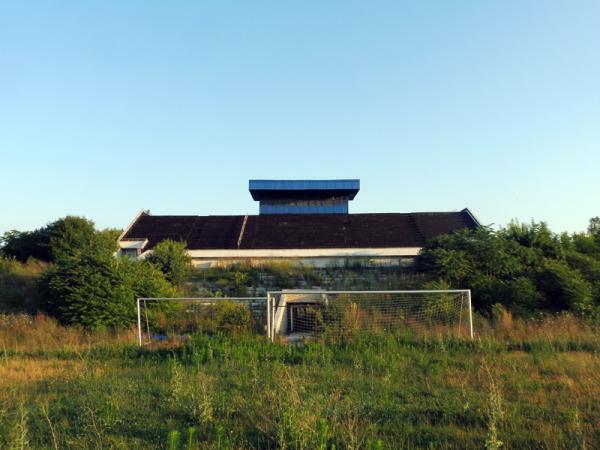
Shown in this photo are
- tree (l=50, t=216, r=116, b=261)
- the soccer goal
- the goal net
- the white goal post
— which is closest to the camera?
the soccer goal

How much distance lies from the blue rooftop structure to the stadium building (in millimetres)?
13885

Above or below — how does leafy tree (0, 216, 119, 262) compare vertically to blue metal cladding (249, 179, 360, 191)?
below

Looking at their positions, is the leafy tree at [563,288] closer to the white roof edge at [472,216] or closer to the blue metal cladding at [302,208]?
the white roof edge at [472,216]

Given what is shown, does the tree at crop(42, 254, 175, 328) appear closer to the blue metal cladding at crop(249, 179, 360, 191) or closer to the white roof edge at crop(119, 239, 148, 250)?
the white roof edge at crop(119, 239, 148, 250)

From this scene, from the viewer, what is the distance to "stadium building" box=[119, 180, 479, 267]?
25219mm

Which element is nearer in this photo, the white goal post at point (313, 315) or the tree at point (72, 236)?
the white goal post at point (313, 315)

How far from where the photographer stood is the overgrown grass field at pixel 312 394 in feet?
14.2

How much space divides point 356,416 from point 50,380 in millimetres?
5427

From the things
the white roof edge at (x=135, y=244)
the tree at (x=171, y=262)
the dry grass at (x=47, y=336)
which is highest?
the white roof edge at (x=135, y=244)

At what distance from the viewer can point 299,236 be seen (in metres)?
27.6

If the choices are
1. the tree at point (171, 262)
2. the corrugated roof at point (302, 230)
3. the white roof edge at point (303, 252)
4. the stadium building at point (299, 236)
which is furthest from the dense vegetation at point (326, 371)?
the corrugated roof at point (302, 230)

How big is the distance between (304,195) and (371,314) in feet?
109

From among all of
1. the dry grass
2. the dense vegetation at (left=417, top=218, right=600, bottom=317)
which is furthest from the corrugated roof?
→ the dry grass

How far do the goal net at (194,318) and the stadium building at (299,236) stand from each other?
9333 mm
